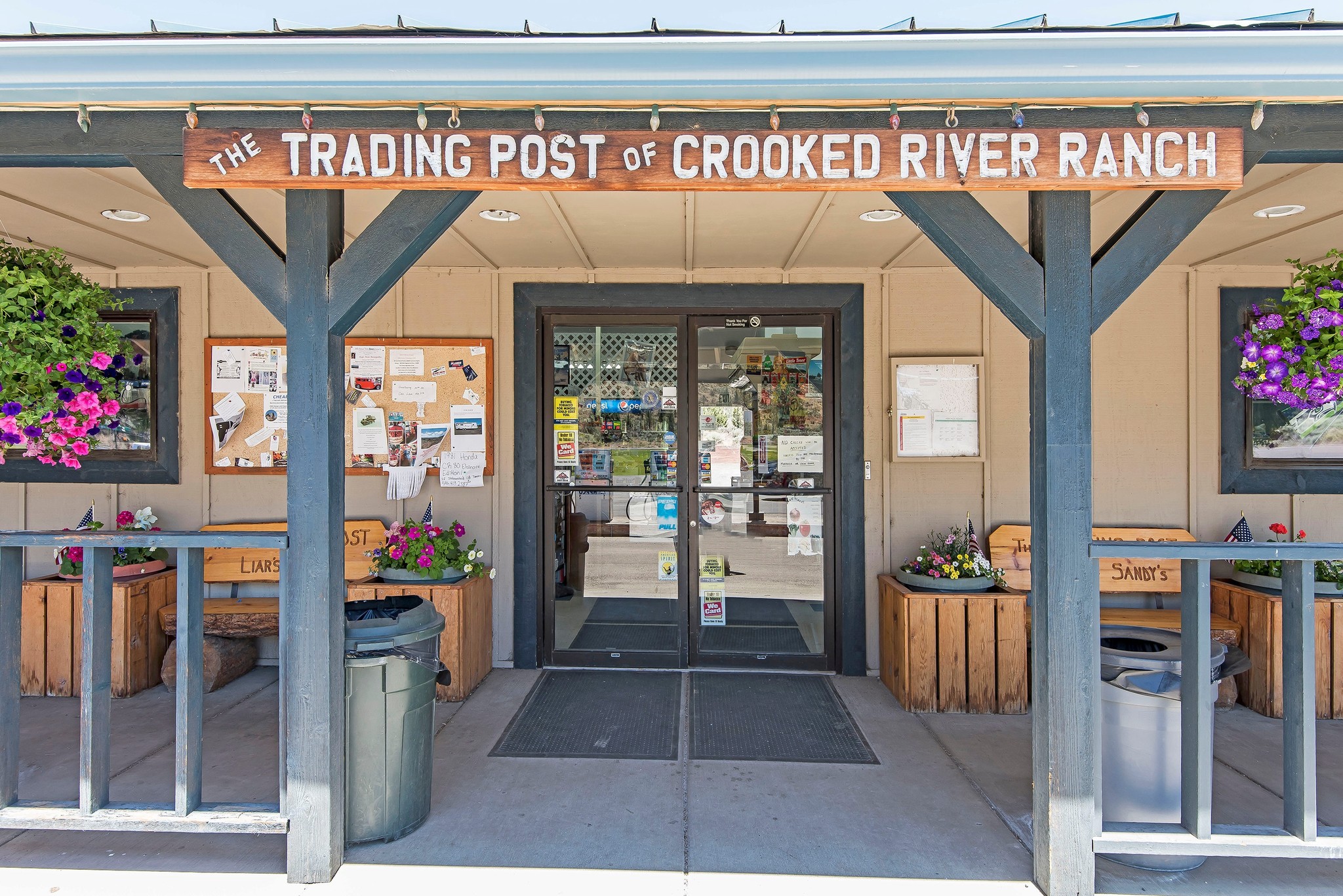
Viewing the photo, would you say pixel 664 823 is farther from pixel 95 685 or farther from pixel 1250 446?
pixel 1250 446

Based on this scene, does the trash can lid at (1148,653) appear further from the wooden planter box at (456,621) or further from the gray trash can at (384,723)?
the wooden planter box at (456,621)

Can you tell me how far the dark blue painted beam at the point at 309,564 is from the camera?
2762mm

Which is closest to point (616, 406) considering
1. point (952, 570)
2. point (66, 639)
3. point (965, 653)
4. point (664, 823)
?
point (952, 570)

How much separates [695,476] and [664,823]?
100.0 inches

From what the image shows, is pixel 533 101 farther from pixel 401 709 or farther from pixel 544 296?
pixel 544 296

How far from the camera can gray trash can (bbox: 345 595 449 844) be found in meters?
A: 2.96

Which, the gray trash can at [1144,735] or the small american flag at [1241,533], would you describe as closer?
the gray trash can at [1144,735]

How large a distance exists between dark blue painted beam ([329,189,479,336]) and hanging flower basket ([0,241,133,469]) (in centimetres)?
116

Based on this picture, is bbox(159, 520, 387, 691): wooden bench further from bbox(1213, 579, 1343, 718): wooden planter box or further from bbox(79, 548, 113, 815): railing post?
bbox(1213, 579, 1343, 718): wooden planter box

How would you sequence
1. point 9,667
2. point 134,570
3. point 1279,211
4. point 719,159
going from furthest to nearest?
point 134,570 → point 1279,211 → point 9,667 → point 719,159

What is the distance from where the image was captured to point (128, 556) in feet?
16.5

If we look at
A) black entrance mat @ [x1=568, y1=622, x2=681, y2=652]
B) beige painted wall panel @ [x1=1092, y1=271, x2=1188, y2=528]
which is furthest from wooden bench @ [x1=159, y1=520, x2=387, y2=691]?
beige painted wall panel @ [x1=1092, y1=271, x2=1188, y2=528]

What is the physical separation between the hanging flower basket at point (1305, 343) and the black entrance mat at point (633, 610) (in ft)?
11.9

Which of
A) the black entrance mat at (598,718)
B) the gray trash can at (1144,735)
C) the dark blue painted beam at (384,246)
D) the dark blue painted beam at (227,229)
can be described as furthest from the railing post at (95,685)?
the gray trash can at (1144,735)
